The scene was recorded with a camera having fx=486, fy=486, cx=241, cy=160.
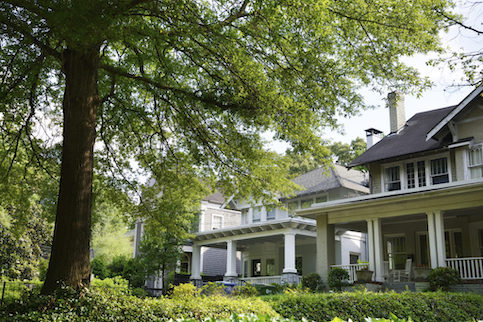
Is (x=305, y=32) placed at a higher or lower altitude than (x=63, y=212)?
higher

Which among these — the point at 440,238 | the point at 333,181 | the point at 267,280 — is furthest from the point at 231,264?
the point at 440,238

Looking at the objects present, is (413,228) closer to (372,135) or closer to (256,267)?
(372,135)

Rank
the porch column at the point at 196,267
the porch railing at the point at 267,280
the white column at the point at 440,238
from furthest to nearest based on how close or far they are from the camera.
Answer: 1. the porch column at the point at 196,267
2. the porch railing at the point at 267,280
3. the white column at the point at 440,238

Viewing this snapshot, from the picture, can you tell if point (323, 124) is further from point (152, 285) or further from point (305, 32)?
point (152, 285)

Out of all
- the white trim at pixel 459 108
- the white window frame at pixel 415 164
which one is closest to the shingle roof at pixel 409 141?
the white window frame at pixel 415 164

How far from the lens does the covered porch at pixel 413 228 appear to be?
1730cm

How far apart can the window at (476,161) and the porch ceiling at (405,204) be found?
4.95ft

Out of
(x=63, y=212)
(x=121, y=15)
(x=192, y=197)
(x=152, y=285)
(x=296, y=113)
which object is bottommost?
(x=152, y=285)

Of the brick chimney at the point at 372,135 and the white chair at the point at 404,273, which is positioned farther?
the brick chimney at the point at 372,135

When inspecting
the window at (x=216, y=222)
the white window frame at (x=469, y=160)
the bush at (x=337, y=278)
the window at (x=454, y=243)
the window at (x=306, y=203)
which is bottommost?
the bush at (x=337, y=278)

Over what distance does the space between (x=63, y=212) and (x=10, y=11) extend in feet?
13.7

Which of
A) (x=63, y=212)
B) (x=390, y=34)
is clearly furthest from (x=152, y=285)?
(x=390, y=34)

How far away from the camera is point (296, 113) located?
38.2 feet

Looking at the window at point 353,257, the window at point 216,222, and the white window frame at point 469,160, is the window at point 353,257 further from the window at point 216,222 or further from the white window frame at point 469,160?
the white window frame at point 469,160
